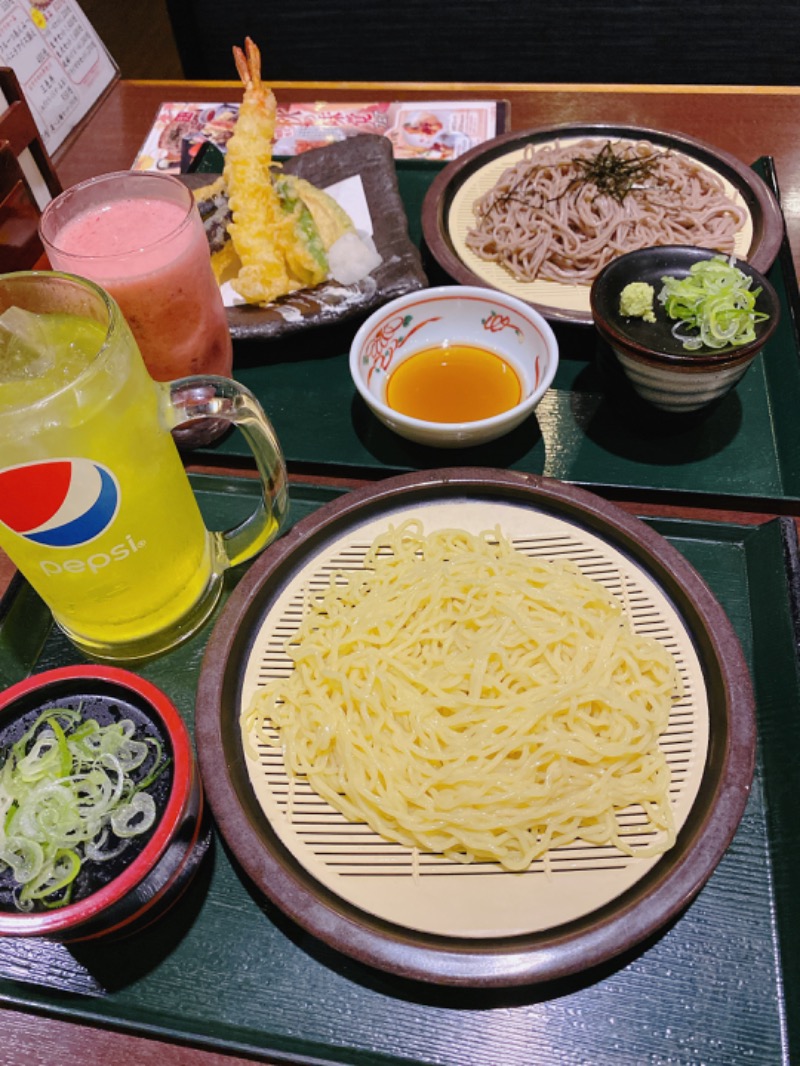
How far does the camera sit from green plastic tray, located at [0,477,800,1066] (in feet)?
4.20

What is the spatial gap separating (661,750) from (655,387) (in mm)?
997

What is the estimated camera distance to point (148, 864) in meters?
1.23

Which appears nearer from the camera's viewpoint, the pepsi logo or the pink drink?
the pepsi logo

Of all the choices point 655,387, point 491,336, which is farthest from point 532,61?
point 655,387

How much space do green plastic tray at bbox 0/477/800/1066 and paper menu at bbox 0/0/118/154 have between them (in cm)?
339

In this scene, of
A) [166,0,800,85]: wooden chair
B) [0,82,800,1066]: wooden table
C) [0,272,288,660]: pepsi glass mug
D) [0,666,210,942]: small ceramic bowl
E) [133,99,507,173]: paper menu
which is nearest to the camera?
[0,666,210,942]: small ceramic bowl

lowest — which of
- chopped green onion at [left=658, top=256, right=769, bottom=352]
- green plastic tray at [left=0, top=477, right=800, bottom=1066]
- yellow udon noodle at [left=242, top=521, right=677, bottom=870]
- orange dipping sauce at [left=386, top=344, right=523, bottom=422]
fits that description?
green plastic tray at [left=0, top=477, right=800, bottom=1066]

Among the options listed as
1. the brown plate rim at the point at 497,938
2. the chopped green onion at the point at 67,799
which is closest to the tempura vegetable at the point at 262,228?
the brown plate rim at the point at 497,938

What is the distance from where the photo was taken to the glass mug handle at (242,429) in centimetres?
157

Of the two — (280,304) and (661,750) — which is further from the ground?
(280,304)

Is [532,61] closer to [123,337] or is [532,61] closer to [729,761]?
[123,337]

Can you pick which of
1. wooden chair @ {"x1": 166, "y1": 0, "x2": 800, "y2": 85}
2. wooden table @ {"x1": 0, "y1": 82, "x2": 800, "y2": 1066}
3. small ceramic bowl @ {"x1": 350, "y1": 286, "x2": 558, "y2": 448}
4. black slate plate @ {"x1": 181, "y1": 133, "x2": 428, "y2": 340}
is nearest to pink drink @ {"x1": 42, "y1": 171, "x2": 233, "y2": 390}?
black slate plate @ {"x1": 181, "y1": 133, "x2": 428, "y2": 340}

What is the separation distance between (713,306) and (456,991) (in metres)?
1.70

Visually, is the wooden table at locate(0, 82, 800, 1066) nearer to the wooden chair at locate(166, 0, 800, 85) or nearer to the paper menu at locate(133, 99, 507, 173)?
the paper menu at locate(133, 99, 507, 173)
